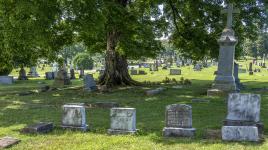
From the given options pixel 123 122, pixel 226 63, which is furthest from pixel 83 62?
pixel 123 122

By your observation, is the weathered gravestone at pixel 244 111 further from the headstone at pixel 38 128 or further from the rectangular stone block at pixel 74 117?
the headstone at pixel 38 128

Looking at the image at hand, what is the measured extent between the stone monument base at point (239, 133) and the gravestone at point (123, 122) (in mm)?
2292

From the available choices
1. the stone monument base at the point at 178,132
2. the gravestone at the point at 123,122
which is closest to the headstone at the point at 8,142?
the gravestone at the point at 123,122

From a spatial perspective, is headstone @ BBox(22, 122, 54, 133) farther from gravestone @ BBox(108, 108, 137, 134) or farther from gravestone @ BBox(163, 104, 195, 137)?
gravestone @ BBox(163, 104, 195, 137)

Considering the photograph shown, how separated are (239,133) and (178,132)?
4.93 ft

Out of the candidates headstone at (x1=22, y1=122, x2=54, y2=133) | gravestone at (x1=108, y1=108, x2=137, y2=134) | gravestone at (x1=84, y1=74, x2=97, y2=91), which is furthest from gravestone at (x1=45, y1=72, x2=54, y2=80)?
gravestone at (x1=108, y1=108, x2=137, y2=134)

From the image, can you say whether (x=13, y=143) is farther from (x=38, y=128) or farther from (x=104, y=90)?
(x=104, y=90)

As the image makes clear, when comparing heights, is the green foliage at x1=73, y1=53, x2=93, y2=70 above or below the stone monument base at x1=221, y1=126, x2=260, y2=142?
above

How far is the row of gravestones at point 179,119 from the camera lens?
10156mm

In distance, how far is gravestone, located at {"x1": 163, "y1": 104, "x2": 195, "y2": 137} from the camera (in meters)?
10.1

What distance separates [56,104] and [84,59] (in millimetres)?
49442

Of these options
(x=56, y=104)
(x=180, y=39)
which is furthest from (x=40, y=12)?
(x=180, y=39)

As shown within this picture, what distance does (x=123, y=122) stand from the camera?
1050 centimetres

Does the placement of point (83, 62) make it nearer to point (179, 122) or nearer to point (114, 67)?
point (114, 67)
